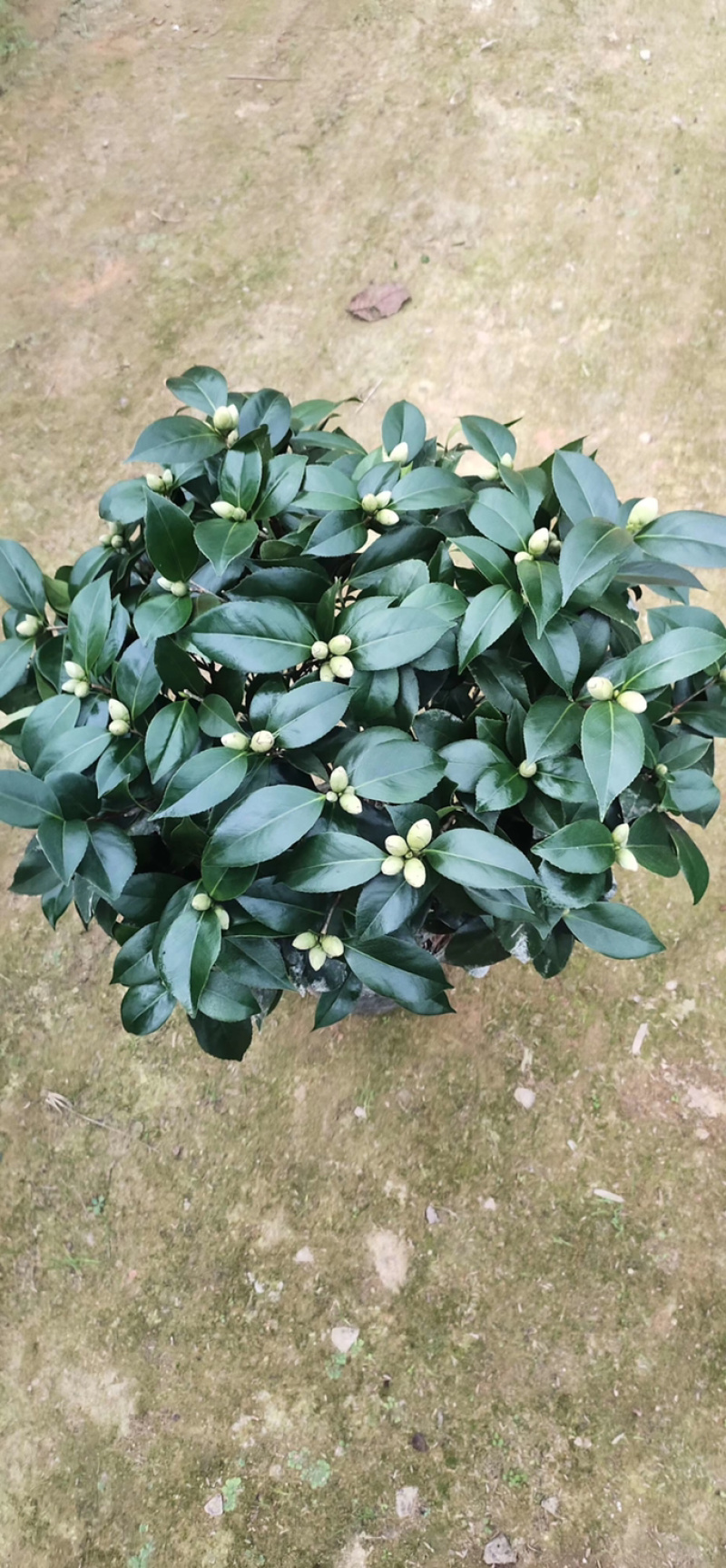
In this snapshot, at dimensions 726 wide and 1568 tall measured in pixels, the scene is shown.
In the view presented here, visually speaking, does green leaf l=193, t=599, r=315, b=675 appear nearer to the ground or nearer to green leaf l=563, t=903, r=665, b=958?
green leaf l=563, t=903, r=665, b=958

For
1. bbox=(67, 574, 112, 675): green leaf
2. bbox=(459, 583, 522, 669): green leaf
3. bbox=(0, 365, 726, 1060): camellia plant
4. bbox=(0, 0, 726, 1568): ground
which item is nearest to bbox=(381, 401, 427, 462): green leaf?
bbox=(0, 365, 726, 1060): camellia plant

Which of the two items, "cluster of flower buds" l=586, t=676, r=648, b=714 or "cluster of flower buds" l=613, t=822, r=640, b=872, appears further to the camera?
"cluster of flower buds" l=613, t=822, r=640, b=872

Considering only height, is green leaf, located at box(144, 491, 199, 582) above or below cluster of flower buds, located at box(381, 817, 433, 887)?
above

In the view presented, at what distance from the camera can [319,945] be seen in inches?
55.7

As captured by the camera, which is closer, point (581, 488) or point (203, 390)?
point (581, 488)

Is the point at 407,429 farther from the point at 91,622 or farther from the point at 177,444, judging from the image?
the point at 91,622

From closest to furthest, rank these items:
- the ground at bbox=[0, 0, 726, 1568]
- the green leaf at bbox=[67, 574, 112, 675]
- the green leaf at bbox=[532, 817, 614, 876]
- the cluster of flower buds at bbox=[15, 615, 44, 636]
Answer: the green leaf at bbox=[532, 817, 614, 876]
the green leaf at bbox=[67, 574, 112, 675]
the cluster of flower buds at bbox=[15, 615, 44, 636]
the ground at bbox=[0, 0, 726, 1568]

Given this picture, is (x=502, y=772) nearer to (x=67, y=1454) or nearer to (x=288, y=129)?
(x=67, y=1454)

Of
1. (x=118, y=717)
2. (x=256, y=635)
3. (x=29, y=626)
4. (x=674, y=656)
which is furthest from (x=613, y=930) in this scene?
(x=29, y=626)

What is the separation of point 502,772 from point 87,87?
13.0ft

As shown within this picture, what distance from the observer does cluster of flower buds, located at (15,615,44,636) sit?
4.82ft

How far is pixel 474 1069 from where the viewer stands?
7.80 feet

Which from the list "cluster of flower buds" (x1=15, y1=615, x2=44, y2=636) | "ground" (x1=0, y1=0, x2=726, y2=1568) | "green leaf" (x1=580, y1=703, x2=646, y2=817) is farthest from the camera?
"ground" (x1=0, y1=0, x2=726, y2=1568)

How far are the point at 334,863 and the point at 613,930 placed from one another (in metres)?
0.50
